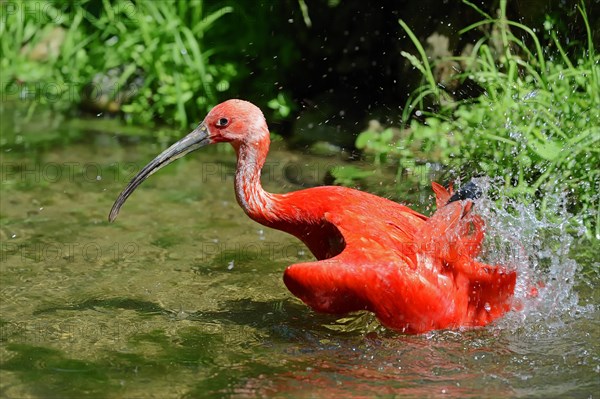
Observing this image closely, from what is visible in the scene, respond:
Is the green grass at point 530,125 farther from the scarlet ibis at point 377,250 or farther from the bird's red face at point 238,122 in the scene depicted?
the bird's red face at point 238,122

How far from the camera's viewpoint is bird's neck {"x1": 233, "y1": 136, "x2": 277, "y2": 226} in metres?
5.17

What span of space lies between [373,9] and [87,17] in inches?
97.7

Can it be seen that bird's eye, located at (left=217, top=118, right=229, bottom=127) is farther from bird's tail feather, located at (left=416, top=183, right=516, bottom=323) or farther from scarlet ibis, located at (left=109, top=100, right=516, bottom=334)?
bird's tail feather, located at (left=416, top=183, right=516, bottom=323)

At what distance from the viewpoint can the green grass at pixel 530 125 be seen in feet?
18.7

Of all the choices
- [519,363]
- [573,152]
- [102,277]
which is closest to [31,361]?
[102,277]

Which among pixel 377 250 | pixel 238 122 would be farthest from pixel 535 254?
pixel 238 122

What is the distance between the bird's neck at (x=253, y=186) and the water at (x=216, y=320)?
1.69 ft

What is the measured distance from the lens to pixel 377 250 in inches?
187

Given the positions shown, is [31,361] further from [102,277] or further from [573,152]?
[573,152]

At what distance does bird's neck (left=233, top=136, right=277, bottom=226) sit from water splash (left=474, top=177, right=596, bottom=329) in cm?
103

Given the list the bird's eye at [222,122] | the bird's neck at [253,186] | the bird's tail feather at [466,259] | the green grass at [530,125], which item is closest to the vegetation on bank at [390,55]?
the green grass at [530,125]

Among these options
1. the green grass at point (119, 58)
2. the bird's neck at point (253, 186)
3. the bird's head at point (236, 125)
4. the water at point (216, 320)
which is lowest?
the water at point (216, 320)

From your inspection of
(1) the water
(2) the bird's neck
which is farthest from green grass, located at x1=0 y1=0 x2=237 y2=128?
(2) the bird's neck

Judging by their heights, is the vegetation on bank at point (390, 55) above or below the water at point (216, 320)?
above
